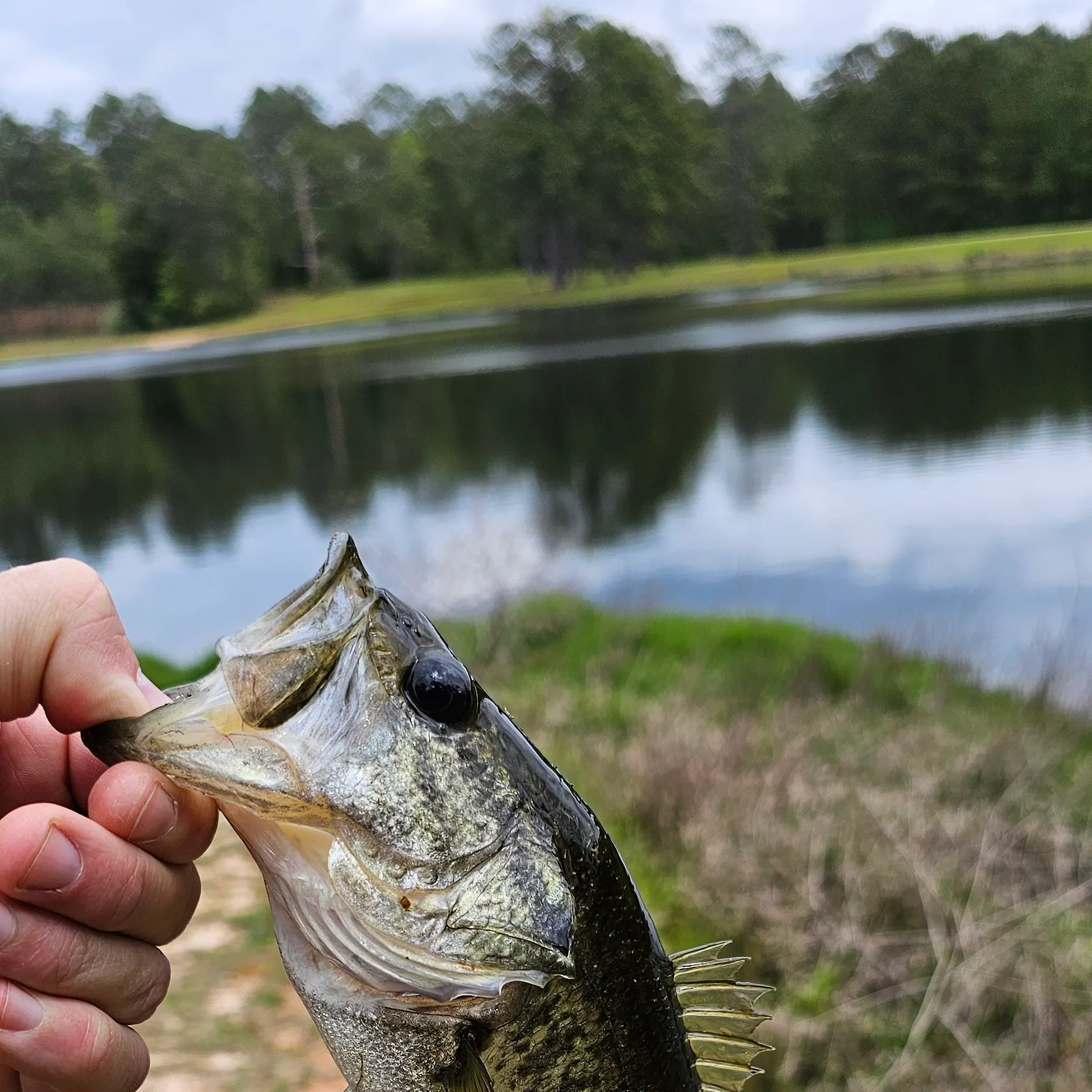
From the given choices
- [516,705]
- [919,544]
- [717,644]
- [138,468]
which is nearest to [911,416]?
[919,544]

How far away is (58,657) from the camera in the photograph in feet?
5.45

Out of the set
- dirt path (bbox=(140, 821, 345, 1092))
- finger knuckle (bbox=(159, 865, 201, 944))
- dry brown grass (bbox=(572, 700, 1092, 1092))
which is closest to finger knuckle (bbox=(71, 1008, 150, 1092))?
finger knuckle (bbox=(159, 865, 201, 944))

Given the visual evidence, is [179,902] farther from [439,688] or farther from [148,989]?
[439,688]

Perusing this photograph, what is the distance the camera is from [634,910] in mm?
1571

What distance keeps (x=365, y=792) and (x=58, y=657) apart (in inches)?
28.2

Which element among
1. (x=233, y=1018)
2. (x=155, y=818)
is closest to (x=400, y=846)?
(x=155, y=818)

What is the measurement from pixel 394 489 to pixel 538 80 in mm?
45226

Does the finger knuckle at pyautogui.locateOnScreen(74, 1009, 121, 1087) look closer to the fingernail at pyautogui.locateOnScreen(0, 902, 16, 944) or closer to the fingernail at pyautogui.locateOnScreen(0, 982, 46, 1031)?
the fingernail at pyautogui.locateOnScreen(0, 982, 46, 1031)

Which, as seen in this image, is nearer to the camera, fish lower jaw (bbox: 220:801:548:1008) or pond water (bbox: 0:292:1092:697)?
fish lower jaw (bbox: 220:801:548:1008)

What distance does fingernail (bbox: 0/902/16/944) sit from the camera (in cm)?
154

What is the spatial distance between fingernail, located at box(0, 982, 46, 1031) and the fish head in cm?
52

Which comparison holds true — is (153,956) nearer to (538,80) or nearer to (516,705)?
(516,705)

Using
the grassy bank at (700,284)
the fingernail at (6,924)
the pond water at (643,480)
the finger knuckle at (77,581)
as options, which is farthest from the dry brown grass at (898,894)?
the grassy bank at (700,284)

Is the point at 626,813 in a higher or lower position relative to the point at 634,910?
lower
